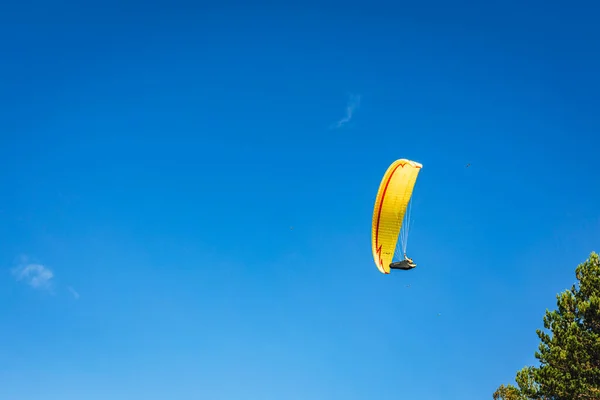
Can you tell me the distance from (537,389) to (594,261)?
8906 millimetres

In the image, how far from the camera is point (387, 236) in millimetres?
31750

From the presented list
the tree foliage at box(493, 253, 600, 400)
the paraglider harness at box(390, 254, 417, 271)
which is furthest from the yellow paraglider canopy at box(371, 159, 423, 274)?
the tree foliage at box(493, 253, 600, 400)

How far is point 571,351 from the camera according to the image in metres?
30.1

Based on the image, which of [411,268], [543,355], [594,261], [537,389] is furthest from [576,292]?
[411,268]

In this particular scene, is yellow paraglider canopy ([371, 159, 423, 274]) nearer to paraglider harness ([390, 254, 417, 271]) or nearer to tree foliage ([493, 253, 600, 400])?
paraglider harness ([390, 254, 417, 271])

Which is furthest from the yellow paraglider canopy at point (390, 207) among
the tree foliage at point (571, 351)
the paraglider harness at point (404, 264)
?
the tree foliage at point (571, 351)

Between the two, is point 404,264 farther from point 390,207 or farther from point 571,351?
point 571,351

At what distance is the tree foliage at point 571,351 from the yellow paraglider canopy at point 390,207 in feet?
36.9

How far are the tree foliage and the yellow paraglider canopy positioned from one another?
11233 millimetres

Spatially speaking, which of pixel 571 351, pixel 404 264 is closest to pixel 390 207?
pixel 404 264

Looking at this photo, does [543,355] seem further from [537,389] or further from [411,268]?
[411,268]

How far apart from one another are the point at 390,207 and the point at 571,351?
1357 cm

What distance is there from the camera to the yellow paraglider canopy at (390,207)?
30938 mm

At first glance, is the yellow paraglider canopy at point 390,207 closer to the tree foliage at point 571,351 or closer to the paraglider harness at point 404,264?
the paraglider harness at point 404,264
